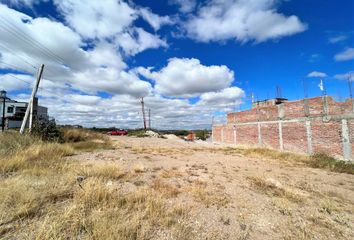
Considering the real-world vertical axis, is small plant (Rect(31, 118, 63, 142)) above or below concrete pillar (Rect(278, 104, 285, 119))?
below

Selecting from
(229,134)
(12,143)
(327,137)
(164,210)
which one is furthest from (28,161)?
(229,134)

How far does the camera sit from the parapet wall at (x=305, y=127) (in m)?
12.1

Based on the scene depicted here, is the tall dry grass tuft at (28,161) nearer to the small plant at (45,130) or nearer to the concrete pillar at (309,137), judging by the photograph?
the small plant at (45,130)

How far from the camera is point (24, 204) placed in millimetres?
3670

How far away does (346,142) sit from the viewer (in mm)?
11914

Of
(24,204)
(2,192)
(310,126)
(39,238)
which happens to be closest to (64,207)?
(24,204)

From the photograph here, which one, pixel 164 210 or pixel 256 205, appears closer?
pixel 164 210

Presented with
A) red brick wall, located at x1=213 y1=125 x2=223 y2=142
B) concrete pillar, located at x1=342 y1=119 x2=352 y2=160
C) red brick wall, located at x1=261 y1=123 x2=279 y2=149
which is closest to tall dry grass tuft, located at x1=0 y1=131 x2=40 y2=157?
concrete pillar, located at x1=342 y1=119 x2=352 y2=160

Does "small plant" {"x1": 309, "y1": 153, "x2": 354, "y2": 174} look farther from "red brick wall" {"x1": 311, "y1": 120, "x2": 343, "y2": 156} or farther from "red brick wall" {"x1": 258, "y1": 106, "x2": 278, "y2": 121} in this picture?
"red brick wall" {"x1": 258, "y1": 106, "x2": 278, "y2": 121}

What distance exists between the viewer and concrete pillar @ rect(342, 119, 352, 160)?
11.8 m

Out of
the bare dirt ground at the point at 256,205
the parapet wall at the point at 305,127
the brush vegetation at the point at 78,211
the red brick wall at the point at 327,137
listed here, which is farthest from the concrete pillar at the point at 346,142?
the brush vegetation at the point at 78,211

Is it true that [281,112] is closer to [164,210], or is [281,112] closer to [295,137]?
[295,137]

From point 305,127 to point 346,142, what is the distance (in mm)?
3018

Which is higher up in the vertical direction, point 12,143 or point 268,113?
point 268,113
